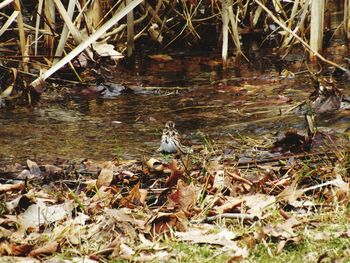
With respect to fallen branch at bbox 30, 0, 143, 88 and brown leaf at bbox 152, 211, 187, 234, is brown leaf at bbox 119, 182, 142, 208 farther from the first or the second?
fallen branch at bbox 30, 0, 143, 88

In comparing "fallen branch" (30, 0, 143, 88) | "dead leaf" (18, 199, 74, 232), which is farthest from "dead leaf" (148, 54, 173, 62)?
"dead leaf" (18, 199, 74, 232)

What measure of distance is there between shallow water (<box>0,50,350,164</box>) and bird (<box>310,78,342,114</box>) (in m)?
0.18

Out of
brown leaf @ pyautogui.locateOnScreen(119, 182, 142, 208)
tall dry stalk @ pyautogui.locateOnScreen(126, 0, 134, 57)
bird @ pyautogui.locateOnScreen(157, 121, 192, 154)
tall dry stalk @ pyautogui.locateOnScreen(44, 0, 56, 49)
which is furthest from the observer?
tall dry stalk @ pyautogui.locateOnScreen(126, 0, 134, 57)

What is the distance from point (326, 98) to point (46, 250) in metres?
3.01

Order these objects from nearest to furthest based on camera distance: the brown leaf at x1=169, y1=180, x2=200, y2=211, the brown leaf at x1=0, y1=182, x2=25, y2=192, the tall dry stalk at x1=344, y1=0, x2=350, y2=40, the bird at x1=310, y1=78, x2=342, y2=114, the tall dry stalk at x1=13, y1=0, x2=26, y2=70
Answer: the brown leaf at x1=169, y1=180, x2=200, y2=211 → the brown leaf at x1=0, y1=182, x2=25, y2=192 → the bird at x1=310, y1=78, x2=342, y2=114 → the tall dry stalk at x1=13, y1=0, x2=26, y2=70 → the tall dry stalk at x1=344, y1=0, x2=350, y2=40

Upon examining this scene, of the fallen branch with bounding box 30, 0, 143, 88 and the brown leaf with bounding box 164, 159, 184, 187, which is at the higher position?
the fallen branch with bounding box 30, 0, 143, 88

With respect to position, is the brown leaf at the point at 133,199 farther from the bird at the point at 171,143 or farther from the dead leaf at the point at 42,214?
the bird at the point at 171,143

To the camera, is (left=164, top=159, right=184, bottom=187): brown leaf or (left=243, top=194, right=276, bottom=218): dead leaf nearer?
(left=243, top=194, right=276, bottom=218): dead leaf

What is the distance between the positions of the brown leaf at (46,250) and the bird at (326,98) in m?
2.85

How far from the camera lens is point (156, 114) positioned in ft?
20.5

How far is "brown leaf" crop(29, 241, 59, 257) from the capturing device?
3326mm

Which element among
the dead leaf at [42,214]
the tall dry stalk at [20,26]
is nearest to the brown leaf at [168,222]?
the dead leaf at [42,214]

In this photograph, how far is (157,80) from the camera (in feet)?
24.8

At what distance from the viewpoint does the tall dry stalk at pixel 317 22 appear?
22.2ft
